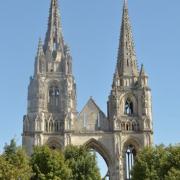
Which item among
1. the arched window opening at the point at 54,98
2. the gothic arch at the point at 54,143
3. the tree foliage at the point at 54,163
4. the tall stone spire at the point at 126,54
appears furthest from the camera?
the tall stone spire at the point at 126,54

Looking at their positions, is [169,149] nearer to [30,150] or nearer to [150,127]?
[150,127]

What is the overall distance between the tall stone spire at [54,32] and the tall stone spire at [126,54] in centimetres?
889

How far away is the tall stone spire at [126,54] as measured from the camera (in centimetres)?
7838

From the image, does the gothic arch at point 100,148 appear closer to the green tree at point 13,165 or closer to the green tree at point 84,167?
the green tree at point 84,167

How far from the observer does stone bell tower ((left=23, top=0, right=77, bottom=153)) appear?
7188 centimetres

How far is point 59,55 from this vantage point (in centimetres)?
7800

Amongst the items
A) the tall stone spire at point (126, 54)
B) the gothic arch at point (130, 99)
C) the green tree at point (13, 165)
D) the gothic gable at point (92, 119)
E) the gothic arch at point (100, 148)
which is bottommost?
the green tree at point (13, 165)

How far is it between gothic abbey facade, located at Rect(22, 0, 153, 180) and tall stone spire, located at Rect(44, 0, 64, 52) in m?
0.15

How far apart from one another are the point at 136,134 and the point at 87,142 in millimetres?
6761

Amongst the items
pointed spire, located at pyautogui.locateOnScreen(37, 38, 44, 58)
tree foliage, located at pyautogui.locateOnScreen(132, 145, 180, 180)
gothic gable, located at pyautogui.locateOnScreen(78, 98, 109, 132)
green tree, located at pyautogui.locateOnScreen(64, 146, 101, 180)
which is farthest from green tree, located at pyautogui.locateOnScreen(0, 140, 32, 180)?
pointed spire, located at pyautogui.locateOnScreen(37, 38, 44, 58)

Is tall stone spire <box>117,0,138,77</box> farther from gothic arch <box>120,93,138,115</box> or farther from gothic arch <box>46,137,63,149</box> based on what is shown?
gothic arch <box>46,137,63,149</box>

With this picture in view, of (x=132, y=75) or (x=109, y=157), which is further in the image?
(x=132, y=75)

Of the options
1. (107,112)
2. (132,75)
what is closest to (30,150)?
(107,112)

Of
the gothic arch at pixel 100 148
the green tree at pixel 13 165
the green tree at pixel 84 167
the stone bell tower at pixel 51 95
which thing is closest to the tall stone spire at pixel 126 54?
the stone bell tower at pixel 51 95
